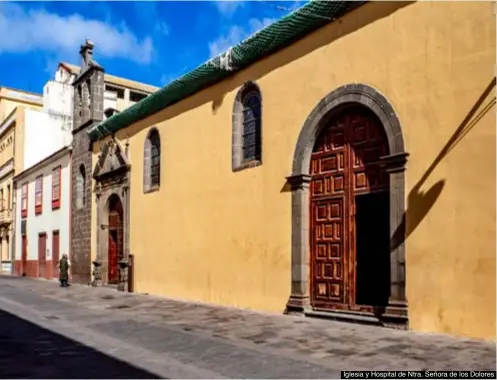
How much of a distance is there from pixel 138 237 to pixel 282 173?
7.53m

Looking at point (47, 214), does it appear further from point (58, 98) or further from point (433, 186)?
point (433, 186)

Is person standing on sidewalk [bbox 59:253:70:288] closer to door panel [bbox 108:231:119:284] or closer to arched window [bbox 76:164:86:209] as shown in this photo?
arched window [bbox 76:164:86:209]

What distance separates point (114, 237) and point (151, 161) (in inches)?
161

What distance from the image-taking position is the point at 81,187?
75.2 ft

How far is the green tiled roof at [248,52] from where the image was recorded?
10594 millimetres

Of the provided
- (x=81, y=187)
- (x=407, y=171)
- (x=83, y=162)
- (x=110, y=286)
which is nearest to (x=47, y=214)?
(x=81, y=187)

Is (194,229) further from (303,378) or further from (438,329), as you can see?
(303,378)

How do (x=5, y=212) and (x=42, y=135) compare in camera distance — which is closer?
(x=42, y=135)

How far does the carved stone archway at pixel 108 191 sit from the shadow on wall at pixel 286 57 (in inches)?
102

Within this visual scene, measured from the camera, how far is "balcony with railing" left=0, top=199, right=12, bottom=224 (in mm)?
33812

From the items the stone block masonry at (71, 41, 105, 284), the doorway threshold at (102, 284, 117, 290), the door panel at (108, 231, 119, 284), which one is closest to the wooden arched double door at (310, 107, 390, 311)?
the doorway threshold at (102, 284, 117, 290)

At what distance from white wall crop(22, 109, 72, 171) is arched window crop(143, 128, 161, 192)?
16.8m

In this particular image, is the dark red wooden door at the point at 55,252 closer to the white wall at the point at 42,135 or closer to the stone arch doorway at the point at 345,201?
the white wall at the point at 42,135

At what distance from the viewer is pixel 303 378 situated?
5992 mm
